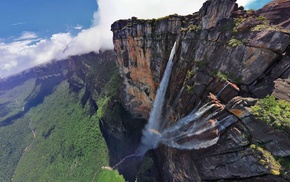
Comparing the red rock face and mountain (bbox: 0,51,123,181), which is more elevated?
the red rock face

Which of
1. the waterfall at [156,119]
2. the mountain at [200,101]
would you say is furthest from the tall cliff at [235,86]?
the waterfall at [156,119]

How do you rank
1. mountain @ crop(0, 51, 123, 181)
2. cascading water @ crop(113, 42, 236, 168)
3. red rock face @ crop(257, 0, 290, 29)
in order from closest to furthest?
red rock face @ crop(257, 0, 290, 29) < cascading water @ crop(113, 42, 236, 168) < mountain @ crop(0, 51, 123, 181)

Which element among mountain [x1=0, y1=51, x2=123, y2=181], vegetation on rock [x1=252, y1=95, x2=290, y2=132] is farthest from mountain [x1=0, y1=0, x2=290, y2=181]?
mountain [x1=0, y1=51, x2=123, y2=181]

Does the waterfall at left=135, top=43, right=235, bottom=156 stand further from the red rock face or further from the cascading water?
the red rock face

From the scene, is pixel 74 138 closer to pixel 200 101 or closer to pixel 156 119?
pixel 156 119

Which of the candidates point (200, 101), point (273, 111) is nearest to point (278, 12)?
point (273, 111)

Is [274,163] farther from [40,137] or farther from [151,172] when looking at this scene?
[40,137]
